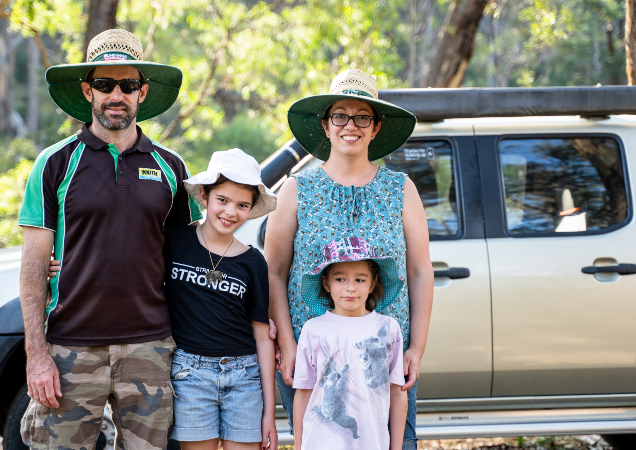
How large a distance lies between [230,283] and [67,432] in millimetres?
771

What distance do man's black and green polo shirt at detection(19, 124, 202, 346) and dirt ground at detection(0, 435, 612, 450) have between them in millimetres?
2373

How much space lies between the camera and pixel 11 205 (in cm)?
707

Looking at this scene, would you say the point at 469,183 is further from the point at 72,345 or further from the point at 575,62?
the point at 575,62

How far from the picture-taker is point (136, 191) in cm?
218

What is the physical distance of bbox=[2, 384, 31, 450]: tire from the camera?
310 cm

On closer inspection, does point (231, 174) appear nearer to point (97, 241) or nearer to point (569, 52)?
point (97, 241)

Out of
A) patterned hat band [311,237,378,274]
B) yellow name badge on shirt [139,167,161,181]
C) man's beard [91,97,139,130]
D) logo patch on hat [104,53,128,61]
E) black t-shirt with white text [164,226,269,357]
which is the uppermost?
logo patch on hat [104,53,128,61]

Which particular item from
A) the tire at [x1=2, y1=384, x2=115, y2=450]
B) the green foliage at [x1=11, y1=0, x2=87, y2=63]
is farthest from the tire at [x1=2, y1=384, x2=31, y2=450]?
the green foliage at [x1=11, y1=0, x2=87, y2=63]

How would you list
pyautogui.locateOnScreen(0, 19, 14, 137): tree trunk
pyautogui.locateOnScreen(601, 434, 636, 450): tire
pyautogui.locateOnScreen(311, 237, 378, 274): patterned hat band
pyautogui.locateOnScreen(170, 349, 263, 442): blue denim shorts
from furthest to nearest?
pyautogui.locateOnScreen(0, 19, 14, 137): tree trunk → pyautogui.locateOnScreen(601, 434, 636, 450): tire → pyautogui.locateOnScreen(170, 349, 263, 442): blue denim shorts → pyautogui.locateOnScreen(311, 237, 378, 274): patterned hat band

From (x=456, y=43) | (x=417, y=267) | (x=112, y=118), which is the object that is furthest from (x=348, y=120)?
(x=456, y=43)

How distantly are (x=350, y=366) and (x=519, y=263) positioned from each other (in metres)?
1.70

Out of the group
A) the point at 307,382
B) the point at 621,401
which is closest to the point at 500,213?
the point at 621,401

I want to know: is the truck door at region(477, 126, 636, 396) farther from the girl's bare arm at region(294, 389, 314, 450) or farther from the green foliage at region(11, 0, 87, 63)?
the green foliage at region(11, 0, 87, 63)

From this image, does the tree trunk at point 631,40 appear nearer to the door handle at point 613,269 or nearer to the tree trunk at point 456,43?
the tree trunk at point 456,43
